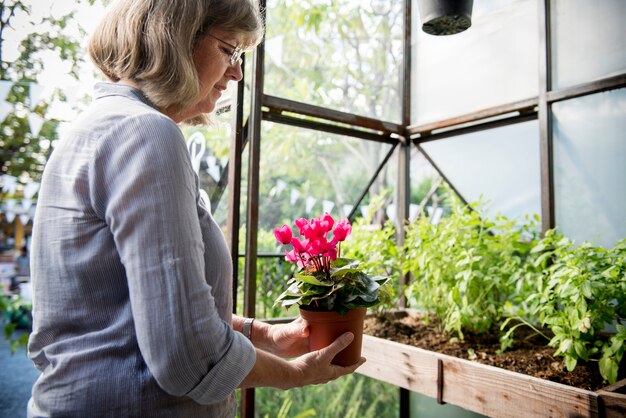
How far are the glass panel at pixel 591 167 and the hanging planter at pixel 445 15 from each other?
621 millimetres

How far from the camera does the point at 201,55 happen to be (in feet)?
2.81

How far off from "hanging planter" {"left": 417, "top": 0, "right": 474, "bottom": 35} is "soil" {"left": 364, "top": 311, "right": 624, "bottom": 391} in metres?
1.39

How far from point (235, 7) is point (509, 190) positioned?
205 centimetres

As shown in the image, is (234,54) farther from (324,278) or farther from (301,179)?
(301,179)

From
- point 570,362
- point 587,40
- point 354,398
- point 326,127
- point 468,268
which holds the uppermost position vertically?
point 587,40

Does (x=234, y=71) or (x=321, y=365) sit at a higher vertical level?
(x=234, y=71)

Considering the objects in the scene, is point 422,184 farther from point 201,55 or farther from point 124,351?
point 124,351

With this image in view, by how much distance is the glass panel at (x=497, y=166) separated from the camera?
242cm

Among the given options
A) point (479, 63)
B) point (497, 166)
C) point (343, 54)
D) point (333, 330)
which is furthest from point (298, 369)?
point (343, 54)

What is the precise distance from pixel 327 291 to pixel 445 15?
1533 millimetres

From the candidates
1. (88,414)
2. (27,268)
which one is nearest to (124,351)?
(88,414)

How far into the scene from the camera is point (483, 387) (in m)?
1.70

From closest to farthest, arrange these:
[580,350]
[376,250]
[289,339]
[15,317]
A: [289,339] < [580,350] < [15,317] < [376,250]

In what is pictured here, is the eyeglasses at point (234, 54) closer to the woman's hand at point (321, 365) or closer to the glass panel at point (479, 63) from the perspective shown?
the woman's hand at point (321, 365)
